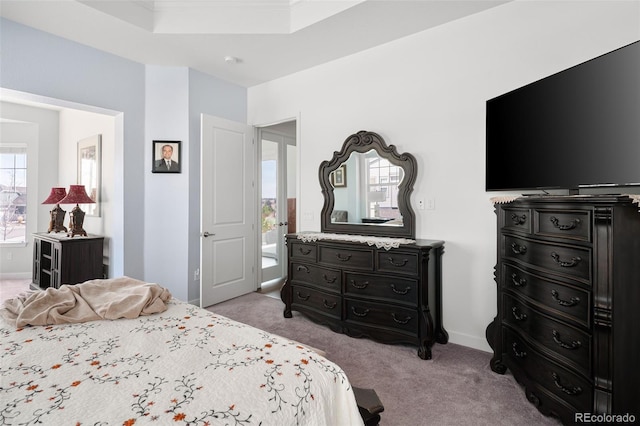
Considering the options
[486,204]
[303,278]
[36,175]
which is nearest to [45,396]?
[303,278]

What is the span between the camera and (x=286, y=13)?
119 inches

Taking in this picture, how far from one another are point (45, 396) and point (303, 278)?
2.48m

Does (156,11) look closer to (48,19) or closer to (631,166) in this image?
(48,19)

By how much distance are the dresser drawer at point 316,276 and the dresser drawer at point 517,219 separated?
1.44 meters

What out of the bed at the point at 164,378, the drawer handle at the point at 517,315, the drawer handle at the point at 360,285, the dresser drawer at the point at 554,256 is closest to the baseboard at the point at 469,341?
the drawer handle at the point at 517,315

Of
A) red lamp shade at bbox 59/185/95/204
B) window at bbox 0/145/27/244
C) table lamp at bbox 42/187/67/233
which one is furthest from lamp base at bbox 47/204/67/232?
A: window at bbox 0/145/27/244

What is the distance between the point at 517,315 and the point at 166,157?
147 inches

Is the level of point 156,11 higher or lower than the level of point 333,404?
higher

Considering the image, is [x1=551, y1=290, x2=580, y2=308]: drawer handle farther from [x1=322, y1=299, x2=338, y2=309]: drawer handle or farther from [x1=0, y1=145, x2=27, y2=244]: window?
[x1=0, y1=145, x2=27, y2=244]: window

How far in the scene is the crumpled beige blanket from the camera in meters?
1.51

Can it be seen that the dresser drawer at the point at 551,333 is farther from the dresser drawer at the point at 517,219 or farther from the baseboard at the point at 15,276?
the baseboard at the point at 15,276

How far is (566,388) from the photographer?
164cm

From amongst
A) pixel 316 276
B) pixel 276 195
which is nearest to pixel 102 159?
pixel 276 195

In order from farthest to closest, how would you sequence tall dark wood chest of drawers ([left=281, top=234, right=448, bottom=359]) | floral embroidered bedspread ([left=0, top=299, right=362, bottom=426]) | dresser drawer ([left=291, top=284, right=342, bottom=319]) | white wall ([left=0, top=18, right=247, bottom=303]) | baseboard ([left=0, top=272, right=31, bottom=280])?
baseboard ([left=0, top=272, right=31, bottom=280]) < white wall ([left=0, top=18, right=247, bottom=303]) < dresser drawer ([left=291, top=284, right=342, bottom=319]) < tall dark wood chest of drawers ([left=281, top=234, right=448, bottom=359]) < floral embroidered bedspread ([left=0, top=299, right=362, bottom=426])
